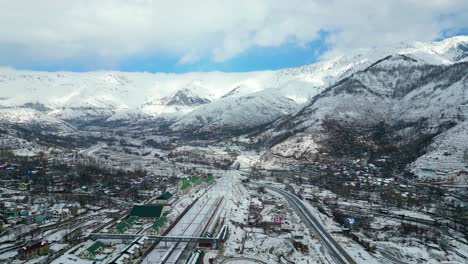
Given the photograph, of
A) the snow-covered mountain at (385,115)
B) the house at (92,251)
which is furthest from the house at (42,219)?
the snow-covered mountain at (385,115)

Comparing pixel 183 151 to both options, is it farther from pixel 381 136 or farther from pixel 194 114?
pixel 194 114

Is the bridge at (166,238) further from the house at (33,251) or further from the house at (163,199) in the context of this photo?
the house at (163,199)

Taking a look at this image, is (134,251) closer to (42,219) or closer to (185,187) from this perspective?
(42,219)

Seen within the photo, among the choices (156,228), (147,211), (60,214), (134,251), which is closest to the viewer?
(134,251)

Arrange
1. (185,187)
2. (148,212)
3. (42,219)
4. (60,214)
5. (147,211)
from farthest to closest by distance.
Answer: (185,187), (60,214), (147,211), (148,212), (42,219)

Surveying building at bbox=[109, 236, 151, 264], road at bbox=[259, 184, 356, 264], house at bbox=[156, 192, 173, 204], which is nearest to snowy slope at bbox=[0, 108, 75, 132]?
house at bbox=[156, 192, 173, 204]

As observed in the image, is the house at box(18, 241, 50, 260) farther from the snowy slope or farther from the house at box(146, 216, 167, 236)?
the snowy slope

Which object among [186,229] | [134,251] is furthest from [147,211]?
[134,251]
